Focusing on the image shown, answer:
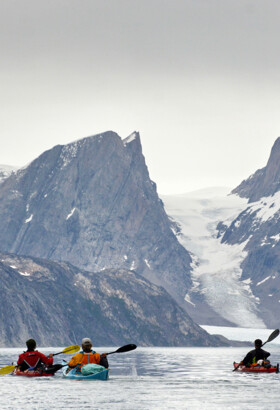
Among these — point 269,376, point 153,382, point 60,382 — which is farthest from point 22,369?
point 269,376

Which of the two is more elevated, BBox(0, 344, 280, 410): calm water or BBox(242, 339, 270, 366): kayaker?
BBox(242, 339, 270, 366): kayaker

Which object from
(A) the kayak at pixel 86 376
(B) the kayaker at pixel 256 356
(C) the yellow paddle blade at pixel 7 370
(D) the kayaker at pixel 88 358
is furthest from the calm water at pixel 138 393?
(D) the kayaker at pixel 88 358

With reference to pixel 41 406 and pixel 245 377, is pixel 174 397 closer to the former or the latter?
pixel 41 406

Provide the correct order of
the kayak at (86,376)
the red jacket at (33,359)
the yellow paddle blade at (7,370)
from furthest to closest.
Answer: the yellow paddle blade at (7,370), the red jacket at (33,359), the kayak at (86,376)

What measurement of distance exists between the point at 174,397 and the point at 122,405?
732cm

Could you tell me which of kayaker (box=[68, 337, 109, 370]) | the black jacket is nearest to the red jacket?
kayaker (box=[68, 337, 109, 370])

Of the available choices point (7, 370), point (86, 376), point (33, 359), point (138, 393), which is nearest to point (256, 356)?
point (86, 376)

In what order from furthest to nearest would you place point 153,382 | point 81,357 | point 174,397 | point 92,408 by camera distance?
point 153,382 < point 81,357 < point 174,397 < point 92,408

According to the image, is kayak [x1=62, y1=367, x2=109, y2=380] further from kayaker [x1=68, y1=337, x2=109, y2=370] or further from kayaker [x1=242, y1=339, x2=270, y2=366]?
kayaker [x1=242, y1=339, x2=270, y2=366]

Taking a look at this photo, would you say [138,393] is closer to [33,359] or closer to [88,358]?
[88,358]

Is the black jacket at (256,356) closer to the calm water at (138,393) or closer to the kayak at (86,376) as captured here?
the calm water at (138,393)

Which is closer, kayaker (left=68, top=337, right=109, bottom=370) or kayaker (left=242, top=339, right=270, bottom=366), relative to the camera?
kayaker (left=68, top=337, right=109, bottom=370)

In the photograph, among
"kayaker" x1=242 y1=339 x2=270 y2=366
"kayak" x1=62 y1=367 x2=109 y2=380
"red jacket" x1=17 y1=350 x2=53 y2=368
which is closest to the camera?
"kayak" x1=62 y1=367 x2=109 y2=380

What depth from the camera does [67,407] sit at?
6656 cm
